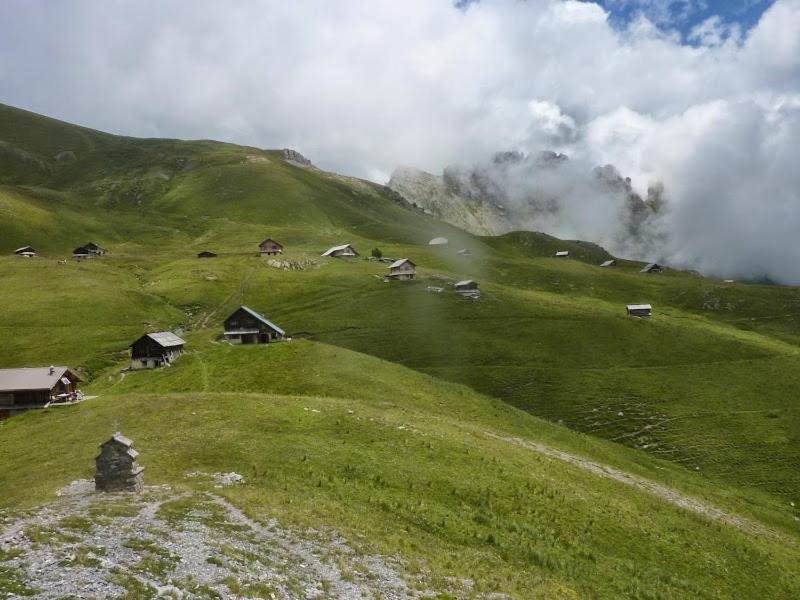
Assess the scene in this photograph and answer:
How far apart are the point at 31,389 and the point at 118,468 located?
161 ft

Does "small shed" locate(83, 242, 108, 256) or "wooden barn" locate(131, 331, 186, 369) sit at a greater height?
"small shed" locate(83, 242, 108, 256)

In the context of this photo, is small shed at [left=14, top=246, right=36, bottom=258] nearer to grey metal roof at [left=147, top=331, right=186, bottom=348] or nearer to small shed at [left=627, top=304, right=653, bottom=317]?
grey metal roof at [left=147, top=331, right=186, bottom=348]

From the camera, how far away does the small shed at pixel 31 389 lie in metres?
69.7

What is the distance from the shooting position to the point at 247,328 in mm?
103375

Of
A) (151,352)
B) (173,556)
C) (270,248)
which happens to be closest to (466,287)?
(151,352)

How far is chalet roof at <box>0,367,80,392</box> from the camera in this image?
6956 cm

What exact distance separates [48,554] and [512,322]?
109 m

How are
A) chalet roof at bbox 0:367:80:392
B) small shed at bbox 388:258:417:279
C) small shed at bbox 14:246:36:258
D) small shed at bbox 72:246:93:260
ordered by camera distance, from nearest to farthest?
chalet roof at bbox 0:367:80:392 < small shed at bbox 388:258:417:279 < small shed at bbox 14:246:36:258 < small shed at bbox 72:246:93:260

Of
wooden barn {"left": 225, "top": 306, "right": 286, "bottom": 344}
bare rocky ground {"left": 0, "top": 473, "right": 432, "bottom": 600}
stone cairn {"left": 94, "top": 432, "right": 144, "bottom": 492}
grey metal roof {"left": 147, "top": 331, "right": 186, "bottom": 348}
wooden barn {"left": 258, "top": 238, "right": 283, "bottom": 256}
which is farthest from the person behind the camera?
wooden barn {"left": 258, "top": 238, "right": 283, "bottom": 256}

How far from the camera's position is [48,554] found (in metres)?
20.2

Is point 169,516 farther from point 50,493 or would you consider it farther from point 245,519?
point 50,493

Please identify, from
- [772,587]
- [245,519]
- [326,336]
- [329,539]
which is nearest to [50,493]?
[245,519]

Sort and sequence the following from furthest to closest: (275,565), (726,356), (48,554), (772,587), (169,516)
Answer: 1. (726,356)
2. (772,587)
3. (169,516)
4. (275,565)
5. (48,554)

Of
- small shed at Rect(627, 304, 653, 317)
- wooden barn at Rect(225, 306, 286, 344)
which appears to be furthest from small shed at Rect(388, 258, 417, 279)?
small shed at Rect(627, 304, 653, 317)
